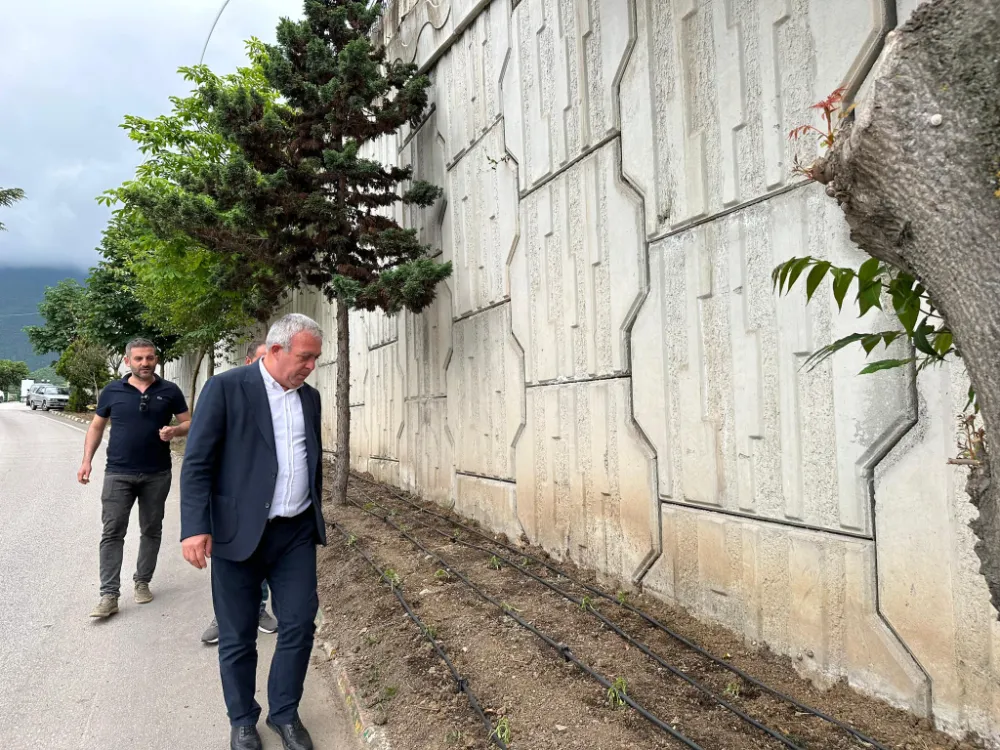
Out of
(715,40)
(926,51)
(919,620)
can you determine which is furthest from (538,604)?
(926,51)

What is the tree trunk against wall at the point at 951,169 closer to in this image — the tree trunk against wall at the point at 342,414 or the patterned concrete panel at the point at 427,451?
the patterned concrete panel at the point at 427,451

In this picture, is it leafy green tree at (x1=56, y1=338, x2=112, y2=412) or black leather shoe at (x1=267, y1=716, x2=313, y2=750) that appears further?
leafy green tree at (x1=56, y1=338, x2=112, y2=412)

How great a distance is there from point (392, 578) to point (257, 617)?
2247 millimetres

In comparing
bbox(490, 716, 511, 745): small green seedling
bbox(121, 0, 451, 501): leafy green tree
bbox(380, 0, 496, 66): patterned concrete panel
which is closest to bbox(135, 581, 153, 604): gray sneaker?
bbox(121, 0, 451, 501): leafy green tree

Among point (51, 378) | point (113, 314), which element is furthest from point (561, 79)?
point (51, 378)

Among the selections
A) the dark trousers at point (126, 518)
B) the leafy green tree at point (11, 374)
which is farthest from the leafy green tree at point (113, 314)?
the leafy green tree at point (11, 374)

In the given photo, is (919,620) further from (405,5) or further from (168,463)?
(405,5)

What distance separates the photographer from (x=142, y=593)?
546cm

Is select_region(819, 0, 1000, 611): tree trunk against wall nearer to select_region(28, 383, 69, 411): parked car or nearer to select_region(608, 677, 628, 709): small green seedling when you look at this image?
select_region(608, 677, 628, 709): small green seedling

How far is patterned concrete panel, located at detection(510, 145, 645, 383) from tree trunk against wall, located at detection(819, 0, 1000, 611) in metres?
3.31

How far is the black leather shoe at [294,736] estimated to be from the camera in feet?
10.1

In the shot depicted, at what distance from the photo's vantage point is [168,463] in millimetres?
5590

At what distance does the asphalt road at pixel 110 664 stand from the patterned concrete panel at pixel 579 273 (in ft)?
9.09

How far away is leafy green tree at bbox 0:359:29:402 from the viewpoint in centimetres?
10369
